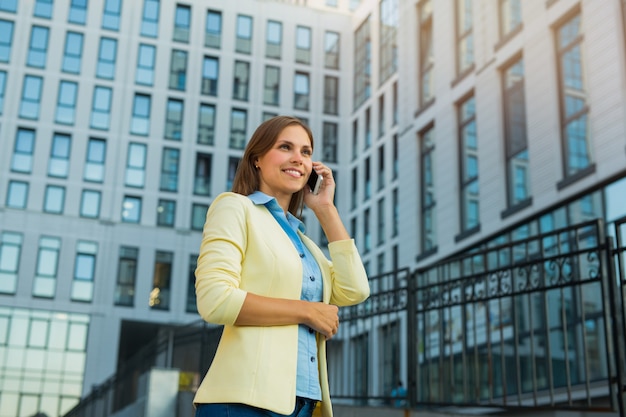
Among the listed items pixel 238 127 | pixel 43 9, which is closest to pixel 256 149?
pixel 238 127

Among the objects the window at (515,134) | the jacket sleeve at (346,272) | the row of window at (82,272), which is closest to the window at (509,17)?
the window at (515,134)

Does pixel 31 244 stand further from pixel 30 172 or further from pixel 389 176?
pixel 389 176

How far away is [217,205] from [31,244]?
43187mm

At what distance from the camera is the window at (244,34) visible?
162 ft

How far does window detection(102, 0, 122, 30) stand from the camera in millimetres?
47219

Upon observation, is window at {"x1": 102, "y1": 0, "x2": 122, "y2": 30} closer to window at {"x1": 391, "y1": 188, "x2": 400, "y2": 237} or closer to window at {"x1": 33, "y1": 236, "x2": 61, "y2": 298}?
window at {"x1": 33, "y1": 236, "x2": 61, "y2": 298}

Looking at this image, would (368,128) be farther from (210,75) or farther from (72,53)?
(72,53)

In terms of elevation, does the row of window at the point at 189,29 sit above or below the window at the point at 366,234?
above

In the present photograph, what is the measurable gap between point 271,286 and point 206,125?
45903 millimetres

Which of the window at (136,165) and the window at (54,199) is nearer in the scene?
the window at (54,199)

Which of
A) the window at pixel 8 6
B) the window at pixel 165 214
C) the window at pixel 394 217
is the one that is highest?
the window at pixel 8 6

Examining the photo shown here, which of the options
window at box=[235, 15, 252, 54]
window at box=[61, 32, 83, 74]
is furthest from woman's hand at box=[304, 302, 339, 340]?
window at box=[235, 15, 252, 54]

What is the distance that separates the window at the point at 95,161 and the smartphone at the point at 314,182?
43.7 m

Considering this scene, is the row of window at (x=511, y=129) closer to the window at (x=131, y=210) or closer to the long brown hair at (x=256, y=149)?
the window at (x=131, y=210)
